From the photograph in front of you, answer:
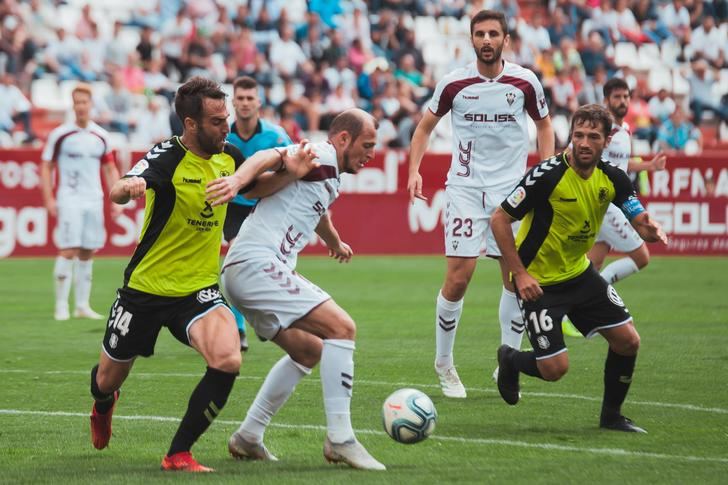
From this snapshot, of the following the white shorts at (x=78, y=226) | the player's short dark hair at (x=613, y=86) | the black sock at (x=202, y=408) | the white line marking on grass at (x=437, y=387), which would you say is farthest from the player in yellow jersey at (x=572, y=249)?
the white shorts at (x=78, y=226)

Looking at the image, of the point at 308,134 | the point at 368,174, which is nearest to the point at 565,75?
the point at 308,134

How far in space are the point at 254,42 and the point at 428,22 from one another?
5.13 metres

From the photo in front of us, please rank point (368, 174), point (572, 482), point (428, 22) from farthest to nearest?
1. point (428, 22)
2. point (368, 174)
3. point (572, 482)

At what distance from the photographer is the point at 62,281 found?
14820 millimetres

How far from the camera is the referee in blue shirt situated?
38.0 ft

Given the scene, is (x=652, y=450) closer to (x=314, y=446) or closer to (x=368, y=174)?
(x=314, y=446)

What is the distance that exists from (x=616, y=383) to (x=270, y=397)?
7.42 ft

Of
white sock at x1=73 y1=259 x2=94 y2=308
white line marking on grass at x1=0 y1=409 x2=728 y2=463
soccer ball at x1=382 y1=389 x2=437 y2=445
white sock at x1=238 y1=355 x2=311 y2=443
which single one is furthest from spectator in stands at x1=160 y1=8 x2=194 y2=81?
soccer ball at x1=382 y1=389 x2=437 y2=445

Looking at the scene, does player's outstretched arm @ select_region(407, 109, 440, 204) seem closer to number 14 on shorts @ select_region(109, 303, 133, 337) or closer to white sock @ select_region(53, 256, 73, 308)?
number 14 on shorts @ select_region(109, 303, 133, 337)

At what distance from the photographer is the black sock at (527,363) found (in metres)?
8.31

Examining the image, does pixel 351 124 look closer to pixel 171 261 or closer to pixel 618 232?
pixel 171 261

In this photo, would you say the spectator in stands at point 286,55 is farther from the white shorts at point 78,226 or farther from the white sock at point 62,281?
the white sock at point 62,281

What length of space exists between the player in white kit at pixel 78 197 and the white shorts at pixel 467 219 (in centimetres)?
599

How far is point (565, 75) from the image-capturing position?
28469mm
